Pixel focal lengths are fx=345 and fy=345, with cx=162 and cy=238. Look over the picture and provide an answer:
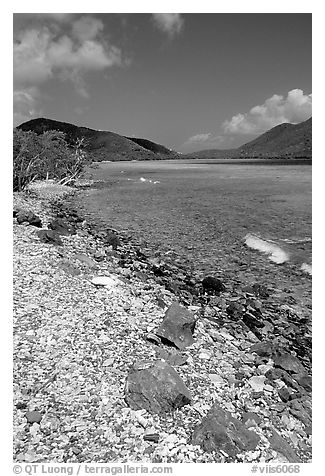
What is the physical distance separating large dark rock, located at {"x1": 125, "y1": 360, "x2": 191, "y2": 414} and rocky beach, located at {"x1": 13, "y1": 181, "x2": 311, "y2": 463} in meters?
0.01

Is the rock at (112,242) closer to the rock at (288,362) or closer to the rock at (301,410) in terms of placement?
the rock at (288,362)

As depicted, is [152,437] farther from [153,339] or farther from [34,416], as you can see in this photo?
[153,339]

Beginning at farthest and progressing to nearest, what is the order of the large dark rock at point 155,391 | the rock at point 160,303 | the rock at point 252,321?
the rock at point 252,321
the rock at point 160,303
the large dark rock at point 155,391

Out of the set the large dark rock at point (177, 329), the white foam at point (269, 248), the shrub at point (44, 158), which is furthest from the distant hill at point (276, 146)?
the large dark rock at point (177, 329)

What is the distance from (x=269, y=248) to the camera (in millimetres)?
13836

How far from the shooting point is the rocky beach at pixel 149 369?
3973 mm

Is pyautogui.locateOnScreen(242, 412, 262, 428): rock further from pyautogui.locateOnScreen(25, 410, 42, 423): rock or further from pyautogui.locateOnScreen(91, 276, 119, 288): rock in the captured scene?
pyautogui.locateOnScreen(91, 276, 119, 288): rock

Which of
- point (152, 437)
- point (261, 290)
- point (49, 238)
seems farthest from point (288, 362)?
point (49, 238)

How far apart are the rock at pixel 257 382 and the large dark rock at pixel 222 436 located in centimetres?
114

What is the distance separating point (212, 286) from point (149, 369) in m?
5.35

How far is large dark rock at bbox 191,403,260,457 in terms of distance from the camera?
396cm

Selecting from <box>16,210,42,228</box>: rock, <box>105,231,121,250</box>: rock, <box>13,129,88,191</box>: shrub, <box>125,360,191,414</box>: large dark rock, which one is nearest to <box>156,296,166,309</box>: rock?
<box>125,360,191,414</box>: large dark rock

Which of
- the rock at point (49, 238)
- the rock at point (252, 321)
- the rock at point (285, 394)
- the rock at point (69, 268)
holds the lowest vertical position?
the rock at point (285, 394)

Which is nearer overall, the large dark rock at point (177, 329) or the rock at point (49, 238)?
the large dark rock at point (177, 329)
